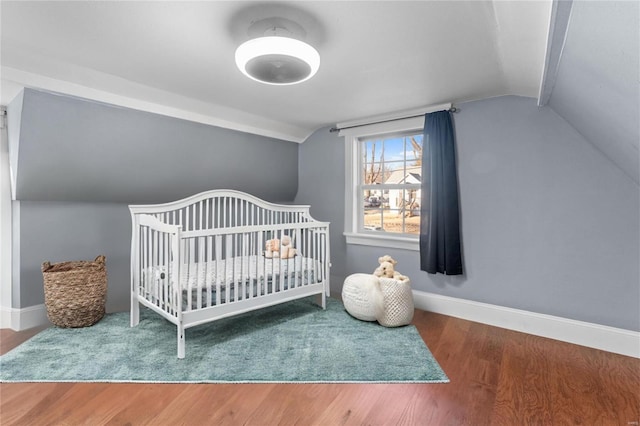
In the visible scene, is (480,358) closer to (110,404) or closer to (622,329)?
(622,329)

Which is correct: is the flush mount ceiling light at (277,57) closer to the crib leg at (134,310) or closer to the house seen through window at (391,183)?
the house seen through window at (391,183)

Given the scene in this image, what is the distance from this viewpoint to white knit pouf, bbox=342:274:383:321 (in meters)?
2.49

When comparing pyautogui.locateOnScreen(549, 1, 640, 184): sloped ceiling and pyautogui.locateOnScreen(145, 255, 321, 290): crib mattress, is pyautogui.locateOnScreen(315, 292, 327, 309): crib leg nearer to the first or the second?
pyautogui.locateOnScreen(145, 255, 321, 290): crib mattress

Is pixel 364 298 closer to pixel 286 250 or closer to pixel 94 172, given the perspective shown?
pixel 286 250

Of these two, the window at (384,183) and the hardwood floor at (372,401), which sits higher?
the window at (384,183)

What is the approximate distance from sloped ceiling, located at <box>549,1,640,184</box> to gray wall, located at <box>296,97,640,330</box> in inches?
7.0

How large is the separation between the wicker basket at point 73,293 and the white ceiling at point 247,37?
127 centimetres

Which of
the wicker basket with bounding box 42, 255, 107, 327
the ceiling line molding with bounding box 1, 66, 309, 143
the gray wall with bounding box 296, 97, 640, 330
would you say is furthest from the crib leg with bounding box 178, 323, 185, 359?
the gray wall with bounding box 296, 97, 640, 330

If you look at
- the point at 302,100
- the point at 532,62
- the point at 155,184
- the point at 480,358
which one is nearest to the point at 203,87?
the point at 302,100

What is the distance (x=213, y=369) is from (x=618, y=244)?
9.06 feet

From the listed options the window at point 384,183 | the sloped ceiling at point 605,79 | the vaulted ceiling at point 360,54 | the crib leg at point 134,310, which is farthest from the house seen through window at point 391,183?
the crib leg at point 134,310

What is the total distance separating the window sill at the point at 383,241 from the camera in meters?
3.03

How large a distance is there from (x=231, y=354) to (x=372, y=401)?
942 millimetres

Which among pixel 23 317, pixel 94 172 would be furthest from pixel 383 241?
pixel 23 317
